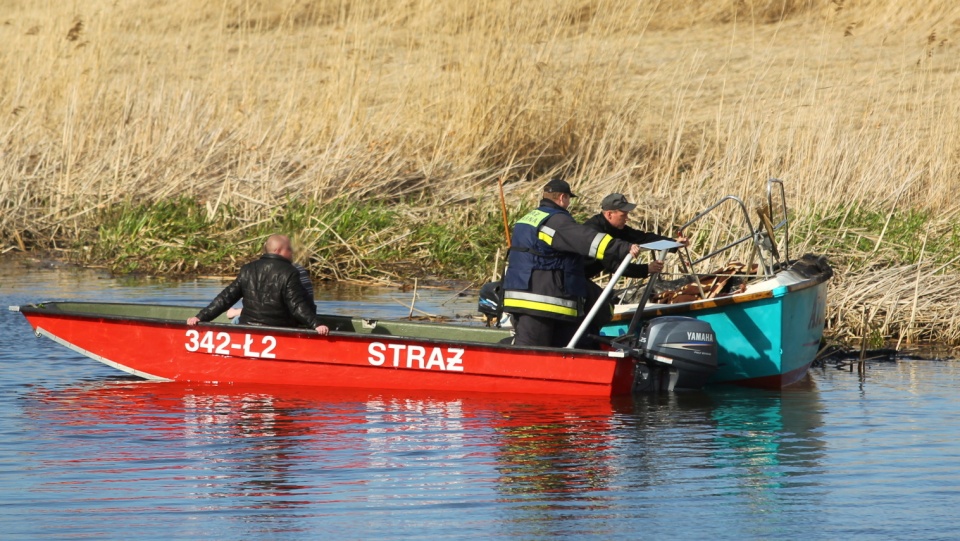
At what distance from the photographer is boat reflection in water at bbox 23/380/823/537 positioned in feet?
23.2

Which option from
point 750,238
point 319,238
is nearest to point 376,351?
point 750,238

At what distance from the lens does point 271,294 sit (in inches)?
405

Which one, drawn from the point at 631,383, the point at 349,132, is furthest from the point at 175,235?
the point at 631,383

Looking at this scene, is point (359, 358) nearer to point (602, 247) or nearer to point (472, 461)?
point (602, 247)

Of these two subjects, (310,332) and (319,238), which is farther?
(319,238)

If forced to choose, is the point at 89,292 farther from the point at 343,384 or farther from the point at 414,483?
the point at 414,483

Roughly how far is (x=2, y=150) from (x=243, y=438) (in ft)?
31.4

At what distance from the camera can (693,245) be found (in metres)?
13.6

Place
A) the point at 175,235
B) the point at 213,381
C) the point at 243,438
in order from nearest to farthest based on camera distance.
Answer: the point at 243,438, the point at 213,381, the point at 175,235

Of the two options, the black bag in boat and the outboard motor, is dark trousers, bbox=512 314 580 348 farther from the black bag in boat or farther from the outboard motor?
the black bag in boat

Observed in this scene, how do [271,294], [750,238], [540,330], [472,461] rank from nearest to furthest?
[472,461]
[540,330]
[271,294]
[750,238]

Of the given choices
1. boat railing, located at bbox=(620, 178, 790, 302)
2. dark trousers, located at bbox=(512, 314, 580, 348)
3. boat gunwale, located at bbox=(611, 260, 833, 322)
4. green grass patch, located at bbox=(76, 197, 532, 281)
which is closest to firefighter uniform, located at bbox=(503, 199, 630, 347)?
dark trousers, located at bbox=(512, 314, 580, 348)

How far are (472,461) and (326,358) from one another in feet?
7.93

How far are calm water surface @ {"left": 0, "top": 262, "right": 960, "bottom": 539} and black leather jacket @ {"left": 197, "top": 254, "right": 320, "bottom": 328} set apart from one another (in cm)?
50
